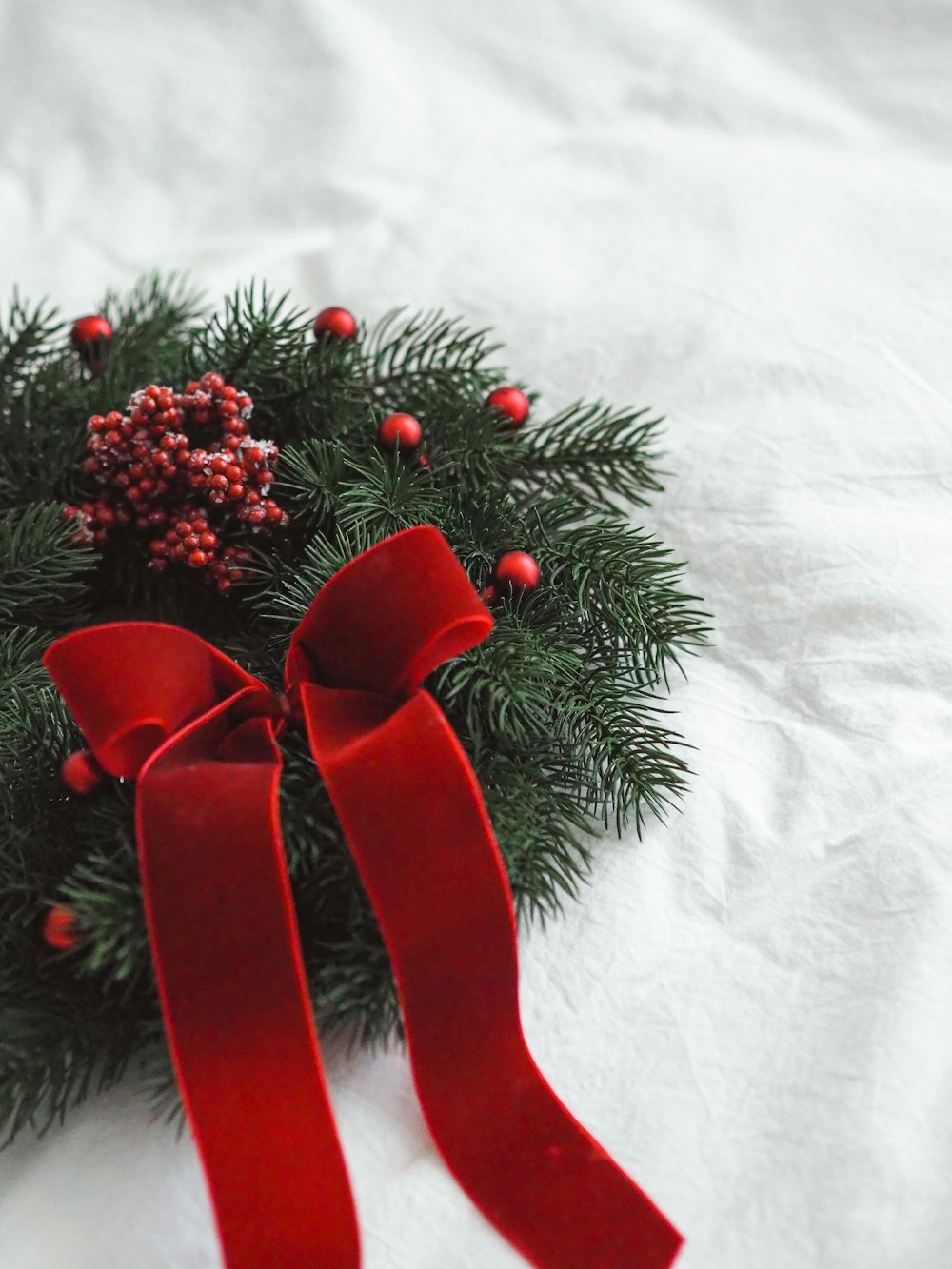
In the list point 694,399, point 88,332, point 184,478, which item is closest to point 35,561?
point 184,478

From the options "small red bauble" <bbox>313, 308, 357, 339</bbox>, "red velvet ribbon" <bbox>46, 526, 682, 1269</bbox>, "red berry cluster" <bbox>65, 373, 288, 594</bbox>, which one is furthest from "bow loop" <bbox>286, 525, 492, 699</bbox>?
"small red bauble" <bbox>313, 308, 357, 339</bbox>

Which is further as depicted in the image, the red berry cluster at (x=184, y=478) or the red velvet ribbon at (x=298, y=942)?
the red berry cluster at (x=184, y=478)

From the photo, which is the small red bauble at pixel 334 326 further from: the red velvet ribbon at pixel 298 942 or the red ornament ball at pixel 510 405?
the red velvet ribbon at pixel 298 942

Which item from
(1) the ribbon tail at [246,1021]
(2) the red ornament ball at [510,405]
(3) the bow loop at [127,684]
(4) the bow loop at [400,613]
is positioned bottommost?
(1) the ribbon tail at [246,1021]

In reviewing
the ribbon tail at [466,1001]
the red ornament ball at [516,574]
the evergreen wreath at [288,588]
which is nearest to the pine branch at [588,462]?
the evergreen wreath at [288,588]

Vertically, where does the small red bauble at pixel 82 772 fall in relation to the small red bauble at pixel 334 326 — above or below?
below

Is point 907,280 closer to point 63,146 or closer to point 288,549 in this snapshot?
point 288,549

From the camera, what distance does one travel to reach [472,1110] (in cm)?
42

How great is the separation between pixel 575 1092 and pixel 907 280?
565 mm

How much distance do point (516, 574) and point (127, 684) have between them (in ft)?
0.58

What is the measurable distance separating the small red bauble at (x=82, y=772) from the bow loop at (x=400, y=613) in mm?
97

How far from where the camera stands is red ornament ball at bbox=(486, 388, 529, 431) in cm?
60

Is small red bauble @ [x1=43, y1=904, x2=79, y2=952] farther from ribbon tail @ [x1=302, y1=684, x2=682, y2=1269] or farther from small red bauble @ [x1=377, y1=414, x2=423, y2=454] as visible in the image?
small red bauble @ [x1=377, y1=414, x2=423, y2=454]

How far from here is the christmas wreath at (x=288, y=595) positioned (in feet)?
1.37
